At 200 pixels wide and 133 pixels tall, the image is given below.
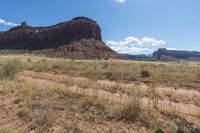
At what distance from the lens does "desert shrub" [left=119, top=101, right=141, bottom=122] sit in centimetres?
818

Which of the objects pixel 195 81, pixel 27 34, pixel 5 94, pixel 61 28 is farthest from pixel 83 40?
pixel 5 94

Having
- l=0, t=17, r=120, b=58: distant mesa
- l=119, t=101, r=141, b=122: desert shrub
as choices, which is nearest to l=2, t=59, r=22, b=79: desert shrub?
l=119, t=101, r=141, b=122: desert shrub

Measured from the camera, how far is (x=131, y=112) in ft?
27.2

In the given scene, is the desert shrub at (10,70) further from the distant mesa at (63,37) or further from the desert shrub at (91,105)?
Answer: the distant mesa at (63,37)

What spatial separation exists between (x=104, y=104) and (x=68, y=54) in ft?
288

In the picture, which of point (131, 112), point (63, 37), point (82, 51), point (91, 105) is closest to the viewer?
point (131, 112)

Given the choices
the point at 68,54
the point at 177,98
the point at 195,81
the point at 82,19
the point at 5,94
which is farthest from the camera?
the point at 82,19

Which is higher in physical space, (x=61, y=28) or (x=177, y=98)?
(x=61, y=28)

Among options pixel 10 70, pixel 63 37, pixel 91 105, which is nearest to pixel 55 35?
pixel 63 37

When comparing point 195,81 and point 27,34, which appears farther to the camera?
point 27,34

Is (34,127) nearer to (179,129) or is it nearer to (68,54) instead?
(179,129)

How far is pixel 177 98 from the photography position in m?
13.6

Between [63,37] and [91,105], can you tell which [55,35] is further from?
[91,105]

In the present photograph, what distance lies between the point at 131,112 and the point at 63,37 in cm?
11032
